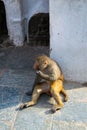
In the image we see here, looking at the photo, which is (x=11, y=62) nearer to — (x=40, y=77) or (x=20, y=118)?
(x=40, y=77)

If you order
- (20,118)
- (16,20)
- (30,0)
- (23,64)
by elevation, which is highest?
(30,0)

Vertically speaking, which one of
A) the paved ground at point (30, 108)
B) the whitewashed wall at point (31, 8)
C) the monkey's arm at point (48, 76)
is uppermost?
the whitewashed wall at point (31, 8)

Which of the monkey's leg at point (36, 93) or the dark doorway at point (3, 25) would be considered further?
the dark doorway at point (3, 25)

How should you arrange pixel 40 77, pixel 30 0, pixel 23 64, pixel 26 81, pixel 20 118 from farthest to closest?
pixel 30 0 < pixel 23 64 < pixel 26 81 < pixel 40 77 < pixel 20 118

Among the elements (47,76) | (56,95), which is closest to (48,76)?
(47,76)

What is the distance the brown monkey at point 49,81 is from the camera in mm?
4236

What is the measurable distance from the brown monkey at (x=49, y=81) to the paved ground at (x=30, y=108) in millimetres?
94

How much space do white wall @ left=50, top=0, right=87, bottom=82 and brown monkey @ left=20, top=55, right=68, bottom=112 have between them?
0.25 m

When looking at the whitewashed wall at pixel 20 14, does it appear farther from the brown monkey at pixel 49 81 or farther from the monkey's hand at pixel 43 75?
the monkey's hand at pixel 43 75

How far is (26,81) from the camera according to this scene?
4828 mm

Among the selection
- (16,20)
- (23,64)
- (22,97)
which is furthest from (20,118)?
(16,20)

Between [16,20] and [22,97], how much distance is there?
189cm

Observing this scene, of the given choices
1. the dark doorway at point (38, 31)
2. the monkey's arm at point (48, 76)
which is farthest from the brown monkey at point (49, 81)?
the dark doorway at point (38, 31)

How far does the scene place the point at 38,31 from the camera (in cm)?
600
